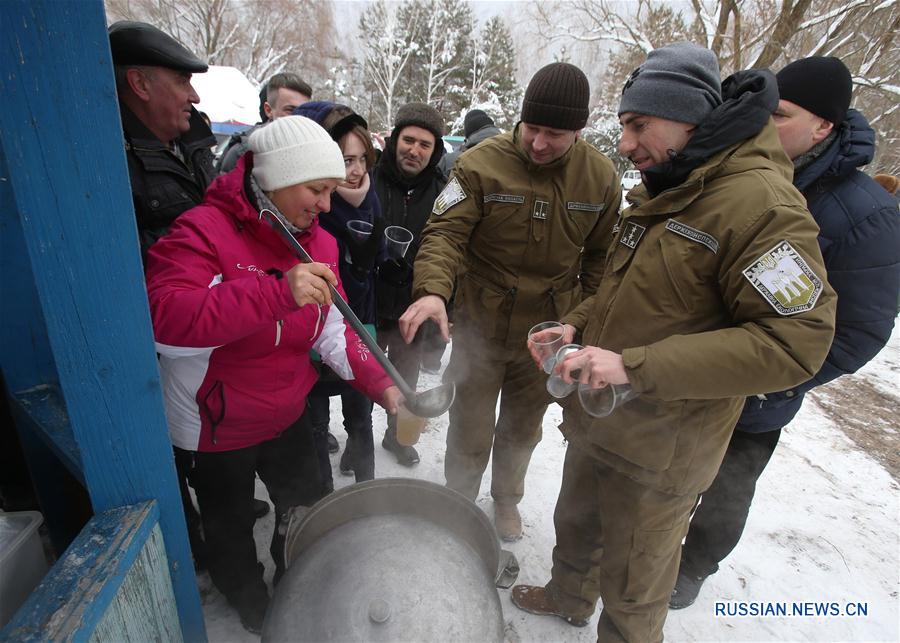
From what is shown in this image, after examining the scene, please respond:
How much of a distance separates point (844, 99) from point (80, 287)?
2.86 meters

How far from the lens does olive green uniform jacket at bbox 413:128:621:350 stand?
234 centimetres

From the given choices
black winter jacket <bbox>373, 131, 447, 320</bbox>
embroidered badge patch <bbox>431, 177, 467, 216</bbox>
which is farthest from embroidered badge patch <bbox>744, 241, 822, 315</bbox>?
black winter jacket <bbox>373, 131, 447, 320</bbox>

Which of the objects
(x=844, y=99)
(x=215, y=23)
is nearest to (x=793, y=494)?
(x=844, y=99)

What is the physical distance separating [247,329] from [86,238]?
1.56 ft

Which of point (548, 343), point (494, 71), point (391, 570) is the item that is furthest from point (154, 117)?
point (494, 71)

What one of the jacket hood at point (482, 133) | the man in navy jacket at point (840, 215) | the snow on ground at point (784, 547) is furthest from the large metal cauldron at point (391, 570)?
the jacket hood at point (482, 133)

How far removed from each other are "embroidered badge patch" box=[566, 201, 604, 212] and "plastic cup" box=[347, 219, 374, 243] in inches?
40.9

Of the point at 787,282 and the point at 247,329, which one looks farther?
the point at 247,329

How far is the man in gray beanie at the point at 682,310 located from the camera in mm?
1315

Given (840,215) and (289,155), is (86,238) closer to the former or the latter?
(289,155)

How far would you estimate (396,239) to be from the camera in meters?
2.49

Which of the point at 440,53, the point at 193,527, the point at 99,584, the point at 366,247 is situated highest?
the point at 440,53

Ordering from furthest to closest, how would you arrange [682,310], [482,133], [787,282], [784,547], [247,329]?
[482,133]
[784,547]
[682,310]
[247,329]
[787,282]

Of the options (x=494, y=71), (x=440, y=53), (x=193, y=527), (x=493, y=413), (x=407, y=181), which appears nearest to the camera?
(x=193, y=527)
